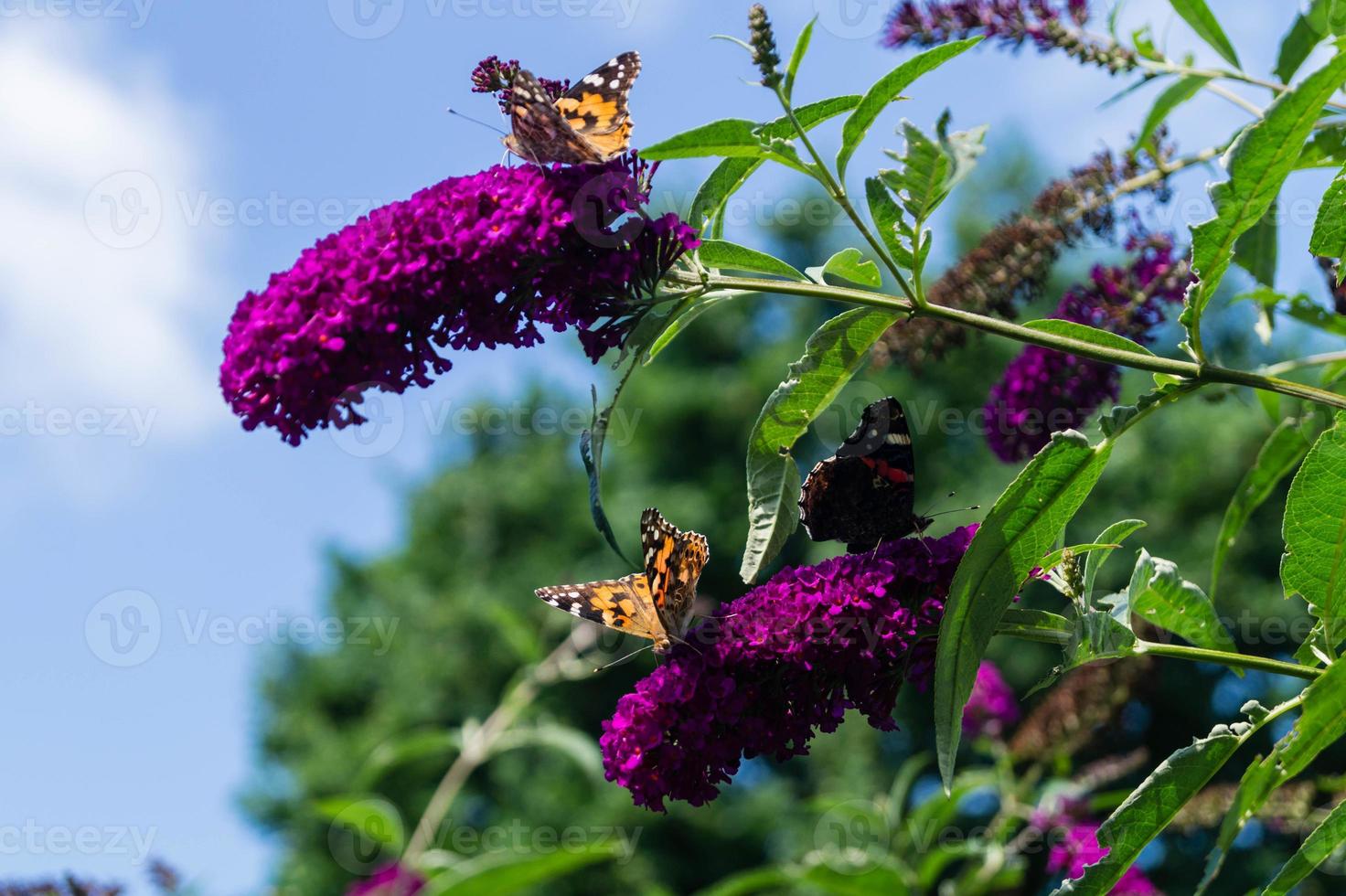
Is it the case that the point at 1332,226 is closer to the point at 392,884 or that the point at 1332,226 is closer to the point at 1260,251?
the point at 1260,251

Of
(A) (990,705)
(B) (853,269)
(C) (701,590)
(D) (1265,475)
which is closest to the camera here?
(B) (853,269)

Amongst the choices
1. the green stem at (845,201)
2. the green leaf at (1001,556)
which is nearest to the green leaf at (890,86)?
the green stem at (845,201)

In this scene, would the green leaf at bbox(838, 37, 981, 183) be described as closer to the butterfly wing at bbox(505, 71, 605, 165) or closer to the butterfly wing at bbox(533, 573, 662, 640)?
the butterfly wing at bbox(505, 71, 605, 165)

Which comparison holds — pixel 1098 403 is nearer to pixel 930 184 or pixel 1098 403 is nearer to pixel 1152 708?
pixel 930 184

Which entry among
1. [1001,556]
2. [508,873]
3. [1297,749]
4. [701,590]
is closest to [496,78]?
[1001,556]

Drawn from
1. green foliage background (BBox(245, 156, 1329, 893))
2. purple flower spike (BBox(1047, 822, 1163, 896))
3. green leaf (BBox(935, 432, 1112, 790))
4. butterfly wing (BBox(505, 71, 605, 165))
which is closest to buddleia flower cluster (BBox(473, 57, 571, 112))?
butterfly wing (BBox(505, 71, 605, 165))

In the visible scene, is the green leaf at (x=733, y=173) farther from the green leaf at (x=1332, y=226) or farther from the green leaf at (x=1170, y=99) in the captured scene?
the green leaf at (x=1170, y=99)
